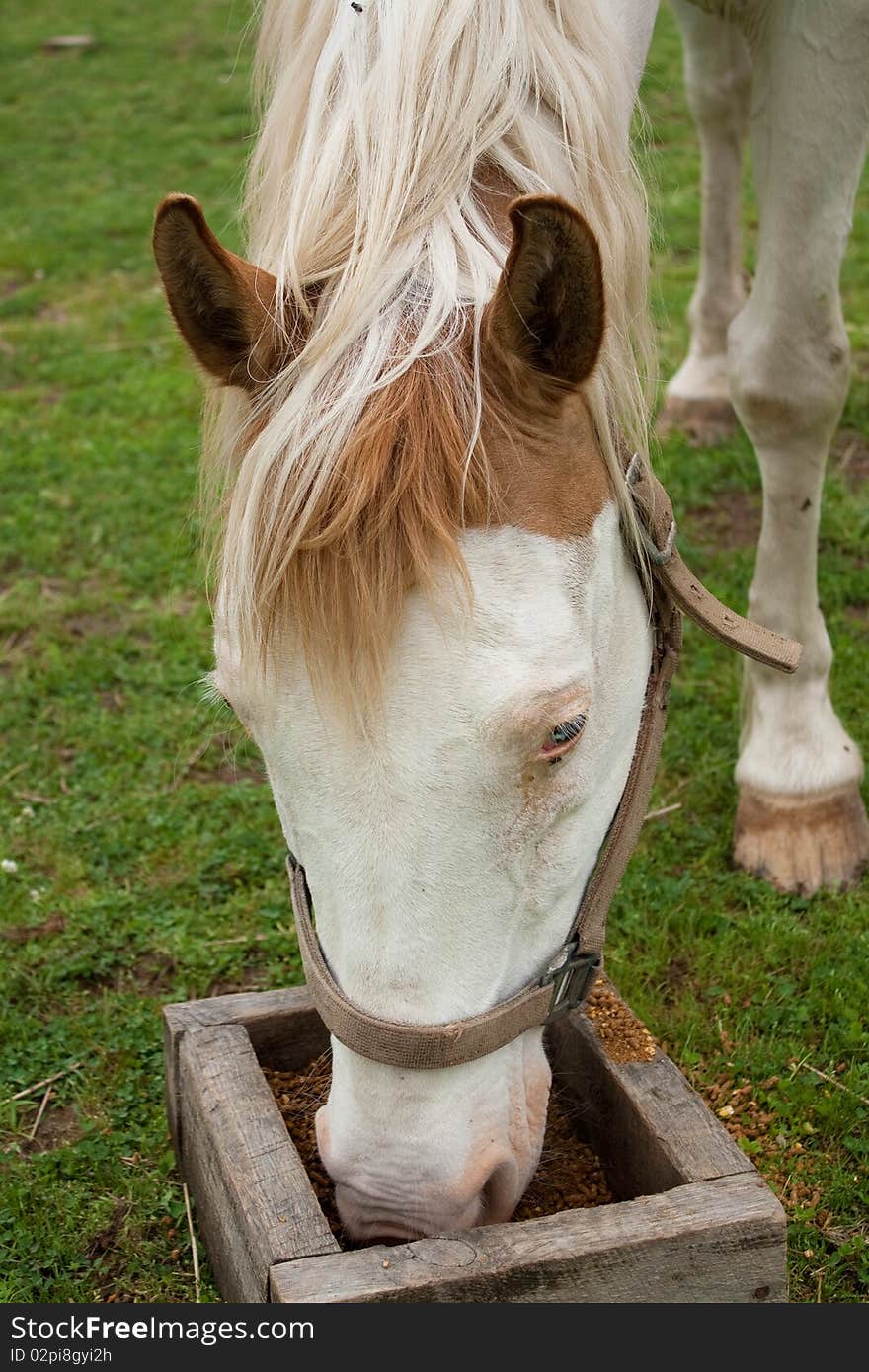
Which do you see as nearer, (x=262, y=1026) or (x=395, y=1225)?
(x=395, y=1225)

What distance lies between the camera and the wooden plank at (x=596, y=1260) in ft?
5.74

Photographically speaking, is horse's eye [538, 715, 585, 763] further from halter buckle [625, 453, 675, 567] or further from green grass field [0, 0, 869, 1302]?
green grass field [0, 0, 869, 1302]

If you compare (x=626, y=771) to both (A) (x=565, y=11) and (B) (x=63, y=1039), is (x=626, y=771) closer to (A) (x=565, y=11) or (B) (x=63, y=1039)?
(A) (x=565, y=11)

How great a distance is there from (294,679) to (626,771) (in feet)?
1.88

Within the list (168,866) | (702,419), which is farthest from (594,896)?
(702,419)

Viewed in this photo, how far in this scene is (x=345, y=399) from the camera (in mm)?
1603

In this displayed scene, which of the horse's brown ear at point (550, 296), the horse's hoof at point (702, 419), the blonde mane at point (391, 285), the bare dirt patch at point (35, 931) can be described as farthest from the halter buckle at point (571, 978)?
the horse's hoof at point (702, 419)

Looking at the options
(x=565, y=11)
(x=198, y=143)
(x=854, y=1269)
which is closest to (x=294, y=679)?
(x=565, y=11)

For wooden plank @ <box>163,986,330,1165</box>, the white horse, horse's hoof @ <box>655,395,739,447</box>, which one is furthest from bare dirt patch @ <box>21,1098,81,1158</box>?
horse's hoof @ <box>655,395,739,447</box>

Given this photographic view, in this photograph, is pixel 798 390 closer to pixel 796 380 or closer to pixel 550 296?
pixel 796 380

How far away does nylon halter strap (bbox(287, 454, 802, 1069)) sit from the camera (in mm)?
1691

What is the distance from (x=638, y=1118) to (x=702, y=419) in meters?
3.33

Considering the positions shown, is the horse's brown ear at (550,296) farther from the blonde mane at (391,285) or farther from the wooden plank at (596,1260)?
the wooden plank at (596,1260)

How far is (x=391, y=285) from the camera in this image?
168cm
